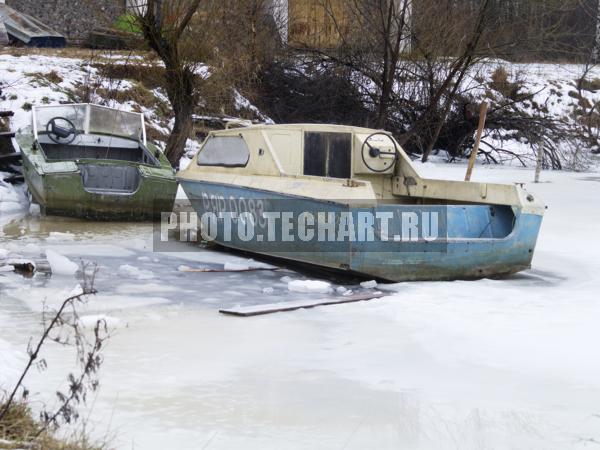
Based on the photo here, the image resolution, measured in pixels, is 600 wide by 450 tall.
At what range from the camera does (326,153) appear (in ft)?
32.5

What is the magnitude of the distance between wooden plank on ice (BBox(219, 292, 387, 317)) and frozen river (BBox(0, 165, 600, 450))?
4.5 inches

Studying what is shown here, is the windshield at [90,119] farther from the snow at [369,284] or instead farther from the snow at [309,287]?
the snow at [369,284]

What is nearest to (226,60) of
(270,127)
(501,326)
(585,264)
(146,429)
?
(270,127)

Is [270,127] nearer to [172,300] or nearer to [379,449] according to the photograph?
[172,300]

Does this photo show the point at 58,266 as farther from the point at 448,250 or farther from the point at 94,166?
the point at 94,166

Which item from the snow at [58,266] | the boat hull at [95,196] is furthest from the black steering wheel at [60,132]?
the snow at [58,266]

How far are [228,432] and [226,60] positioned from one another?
13.5 meters

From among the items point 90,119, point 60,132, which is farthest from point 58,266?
point 90,119

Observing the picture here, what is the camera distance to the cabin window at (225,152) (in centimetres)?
1018

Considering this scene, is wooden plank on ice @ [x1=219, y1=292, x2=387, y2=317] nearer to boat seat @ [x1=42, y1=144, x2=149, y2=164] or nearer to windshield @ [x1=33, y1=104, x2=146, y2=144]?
boat seat @ [x1=42, y1=144, x2=149, y2=164]

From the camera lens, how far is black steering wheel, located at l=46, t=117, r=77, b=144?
13.2 metres

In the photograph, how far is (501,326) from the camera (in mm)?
6785

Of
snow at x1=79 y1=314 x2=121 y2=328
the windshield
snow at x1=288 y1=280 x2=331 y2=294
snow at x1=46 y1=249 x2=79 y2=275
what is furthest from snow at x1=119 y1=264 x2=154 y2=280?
the windshield

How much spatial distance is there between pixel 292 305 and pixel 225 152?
3.59m
